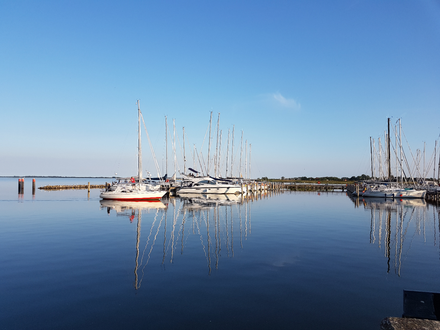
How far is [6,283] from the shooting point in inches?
403

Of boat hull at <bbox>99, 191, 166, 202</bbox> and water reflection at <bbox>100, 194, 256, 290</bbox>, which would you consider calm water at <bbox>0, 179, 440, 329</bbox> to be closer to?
water reflection at <bbox>100, 194, 256, 290</bbox>

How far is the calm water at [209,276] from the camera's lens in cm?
794

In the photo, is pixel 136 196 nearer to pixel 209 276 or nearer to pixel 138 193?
pixel 138 193

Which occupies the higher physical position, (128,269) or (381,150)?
(381,150)

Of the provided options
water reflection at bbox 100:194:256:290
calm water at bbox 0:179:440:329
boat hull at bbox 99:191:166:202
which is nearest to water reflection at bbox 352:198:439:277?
calm water at bbox 0:179:440:329

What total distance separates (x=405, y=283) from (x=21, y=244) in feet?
59.0

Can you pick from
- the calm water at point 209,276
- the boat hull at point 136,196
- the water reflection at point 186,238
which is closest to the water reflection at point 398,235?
the calm water at point 209,276

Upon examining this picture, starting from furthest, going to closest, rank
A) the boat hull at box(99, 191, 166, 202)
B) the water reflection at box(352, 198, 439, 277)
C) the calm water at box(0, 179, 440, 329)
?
the boat hull at box(99, 191, 166, 202), the water reflection at box(352, 198, 439, 277), the calm water at box(0, 179, 440, 329)

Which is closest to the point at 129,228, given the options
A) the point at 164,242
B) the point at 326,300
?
the point at 164,242

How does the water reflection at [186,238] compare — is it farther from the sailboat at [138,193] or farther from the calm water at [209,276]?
the sailboat at [138,193]

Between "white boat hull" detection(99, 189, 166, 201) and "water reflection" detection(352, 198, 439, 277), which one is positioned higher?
"white boat hull" detection(99, 189, 166, 201)

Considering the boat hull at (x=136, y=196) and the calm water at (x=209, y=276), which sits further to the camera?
the boat hull at (x=136, y=196)

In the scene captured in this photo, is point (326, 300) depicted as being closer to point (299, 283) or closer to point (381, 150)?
point (299, 283)

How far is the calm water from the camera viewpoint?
794cm
